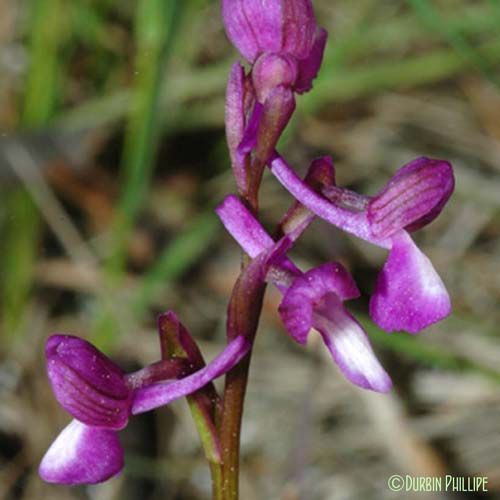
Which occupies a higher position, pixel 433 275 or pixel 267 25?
pixel 267 25

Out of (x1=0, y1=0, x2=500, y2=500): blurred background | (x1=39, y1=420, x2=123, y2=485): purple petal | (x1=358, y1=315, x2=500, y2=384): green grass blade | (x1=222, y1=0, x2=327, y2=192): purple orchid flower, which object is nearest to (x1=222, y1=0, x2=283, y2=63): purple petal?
(x1=222, y1=0, x2=327, y2=192): purple orchid flower

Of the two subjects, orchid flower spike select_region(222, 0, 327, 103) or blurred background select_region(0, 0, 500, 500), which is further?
blurred background select_region(0, 0, 500, 500)

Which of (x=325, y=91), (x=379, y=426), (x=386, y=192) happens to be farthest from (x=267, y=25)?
(x=325, y=91)

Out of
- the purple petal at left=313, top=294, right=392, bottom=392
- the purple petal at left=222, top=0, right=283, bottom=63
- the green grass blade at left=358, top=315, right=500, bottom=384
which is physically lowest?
the purple petal at left=313, top=294, right=392, bottom=392

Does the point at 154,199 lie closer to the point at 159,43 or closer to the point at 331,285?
the point at 159,43

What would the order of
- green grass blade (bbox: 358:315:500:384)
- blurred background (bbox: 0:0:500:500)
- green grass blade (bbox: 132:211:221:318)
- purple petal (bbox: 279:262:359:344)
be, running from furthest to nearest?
green grass blade (bbox: 132:211:221:318) < blurred background (bbox: 0:0:500:500) < green grass blade (bbox: 358:315:500:384) < purple petal (bbox: 279:262:359:344)

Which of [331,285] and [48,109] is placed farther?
[48,109]

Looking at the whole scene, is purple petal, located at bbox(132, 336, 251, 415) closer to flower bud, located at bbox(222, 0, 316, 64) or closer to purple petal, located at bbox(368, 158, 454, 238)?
purple petal, located at bbox(368, 158, 454, 238)
